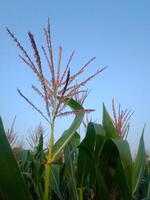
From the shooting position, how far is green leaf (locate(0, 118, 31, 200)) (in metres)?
0.86

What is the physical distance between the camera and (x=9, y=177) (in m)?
0.88

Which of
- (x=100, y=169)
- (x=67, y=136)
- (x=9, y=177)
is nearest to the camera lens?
(x=9, y=177)

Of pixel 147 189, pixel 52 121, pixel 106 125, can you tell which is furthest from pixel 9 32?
pixel 147 189

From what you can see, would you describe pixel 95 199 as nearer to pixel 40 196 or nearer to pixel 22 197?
pixel 40 196

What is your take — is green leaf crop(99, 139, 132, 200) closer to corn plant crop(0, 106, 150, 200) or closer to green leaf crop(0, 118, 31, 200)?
corn plant crop(0, 106, 150, 200)

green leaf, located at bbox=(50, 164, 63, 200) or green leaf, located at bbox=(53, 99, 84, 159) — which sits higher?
green leaf, located at bbox=(53, 99, 84, 159)

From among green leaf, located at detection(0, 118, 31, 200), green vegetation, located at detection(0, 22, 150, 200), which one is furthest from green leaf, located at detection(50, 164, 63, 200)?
green leaf, located at detection(0, 118, 31, 200)

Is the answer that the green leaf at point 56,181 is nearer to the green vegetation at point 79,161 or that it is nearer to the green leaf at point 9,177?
the green vegetation at point 79,161

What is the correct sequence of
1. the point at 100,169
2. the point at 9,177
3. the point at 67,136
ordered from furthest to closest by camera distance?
the point at 100,169 < the point at 67,136 < the point at 9,177

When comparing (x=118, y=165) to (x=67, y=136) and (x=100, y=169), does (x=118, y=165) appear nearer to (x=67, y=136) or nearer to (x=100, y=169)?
(x=100, y=169)

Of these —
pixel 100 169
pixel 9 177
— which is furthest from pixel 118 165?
pixel 9 177

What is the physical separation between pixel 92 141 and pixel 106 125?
20cm

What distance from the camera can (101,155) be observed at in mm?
1324

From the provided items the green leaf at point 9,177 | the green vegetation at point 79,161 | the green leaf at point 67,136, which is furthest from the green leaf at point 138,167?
the green leaf at point 9,177
